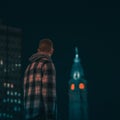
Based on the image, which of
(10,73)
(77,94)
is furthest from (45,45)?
(77,94)

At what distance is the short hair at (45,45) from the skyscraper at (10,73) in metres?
95.2

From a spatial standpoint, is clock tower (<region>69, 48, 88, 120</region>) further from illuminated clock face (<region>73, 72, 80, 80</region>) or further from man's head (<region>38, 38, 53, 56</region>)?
man's head (<region>38, 38, 53, 56</region>)

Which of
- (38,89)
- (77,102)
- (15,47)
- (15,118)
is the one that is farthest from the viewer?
(77,102)

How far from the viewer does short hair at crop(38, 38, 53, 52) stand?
65.7ft

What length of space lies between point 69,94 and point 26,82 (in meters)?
131

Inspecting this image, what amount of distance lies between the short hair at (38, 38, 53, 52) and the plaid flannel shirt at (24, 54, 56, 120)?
0.87 m

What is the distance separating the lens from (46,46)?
65.9 feet

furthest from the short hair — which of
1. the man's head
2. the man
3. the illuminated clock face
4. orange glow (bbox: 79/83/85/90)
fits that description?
orange glow (bbox: 79/83/85/90)

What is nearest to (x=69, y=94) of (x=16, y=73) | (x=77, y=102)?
(x=77, y=102)

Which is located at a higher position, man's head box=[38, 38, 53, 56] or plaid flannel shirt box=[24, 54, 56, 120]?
man's head box=[38, 38, 53, 56]

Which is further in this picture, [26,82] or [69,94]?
[69,94]

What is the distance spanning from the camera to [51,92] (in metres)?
19.0

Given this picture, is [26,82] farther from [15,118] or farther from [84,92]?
[84,92]

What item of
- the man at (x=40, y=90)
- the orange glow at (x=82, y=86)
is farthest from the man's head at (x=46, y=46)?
the orange glow at (x=82, y=86)
